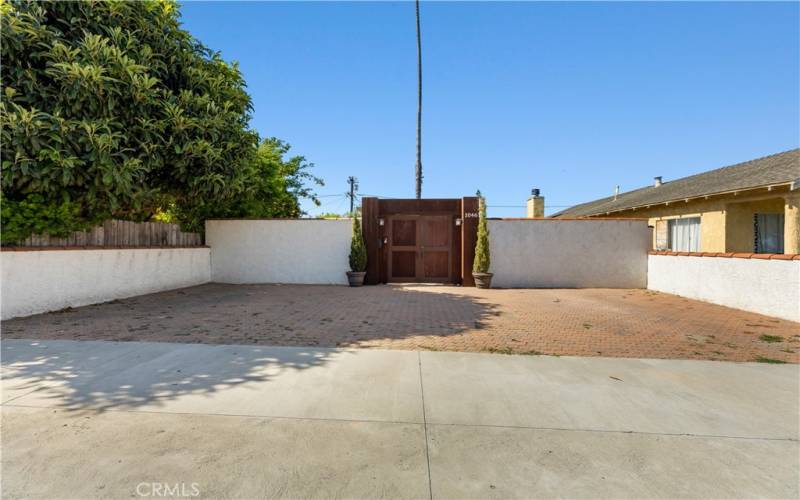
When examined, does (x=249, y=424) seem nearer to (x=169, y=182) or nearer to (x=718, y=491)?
(x=718, y=491)

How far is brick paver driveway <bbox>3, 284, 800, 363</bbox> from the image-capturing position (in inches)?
201

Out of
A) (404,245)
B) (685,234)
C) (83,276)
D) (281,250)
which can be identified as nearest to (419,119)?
(404,245)

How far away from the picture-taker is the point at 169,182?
30.2ft

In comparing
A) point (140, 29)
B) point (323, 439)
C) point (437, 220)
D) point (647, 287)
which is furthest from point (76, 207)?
point (647, 287)


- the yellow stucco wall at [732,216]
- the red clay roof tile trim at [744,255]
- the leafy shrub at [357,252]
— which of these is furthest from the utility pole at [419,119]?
the yellow stucco wall at [732,216]

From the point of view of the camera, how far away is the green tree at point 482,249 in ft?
37.0

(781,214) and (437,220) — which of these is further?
(437,220)

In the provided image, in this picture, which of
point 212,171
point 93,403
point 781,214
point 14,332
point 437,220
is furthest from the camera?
point 437,220

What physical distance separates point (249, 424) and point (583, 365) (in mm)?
3610

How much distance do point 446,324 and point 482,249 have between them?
538 cm

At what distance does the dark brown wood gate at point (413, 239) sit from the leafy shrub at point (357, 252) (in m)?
0.39

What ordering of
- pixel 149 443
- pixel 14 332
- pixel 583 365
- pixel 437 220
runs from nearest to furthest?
pixel 149 443 → pixel 583 365 → pixel 14 332 → pixel 437 220

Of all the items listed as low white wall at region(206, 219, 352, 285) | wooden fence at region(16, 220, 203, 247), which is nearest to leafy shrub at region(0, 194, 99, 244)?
wooden fence at region(16, 220, 203, 247)

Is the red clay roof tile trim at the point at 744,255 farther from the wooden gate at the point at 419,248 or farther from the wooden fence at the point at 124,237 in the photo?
the wooden fence at the point at 124,237
